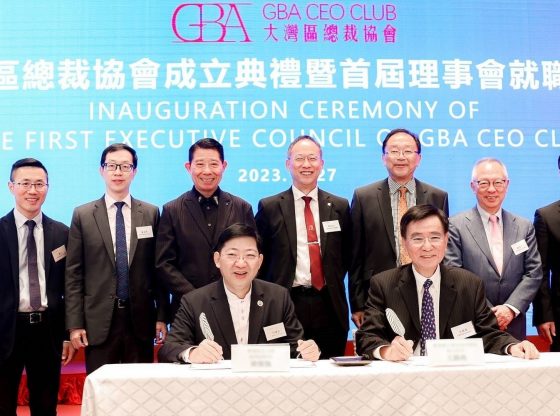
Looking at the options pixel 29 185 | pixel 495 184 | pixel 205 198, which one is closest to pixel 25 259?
pixel 29 185

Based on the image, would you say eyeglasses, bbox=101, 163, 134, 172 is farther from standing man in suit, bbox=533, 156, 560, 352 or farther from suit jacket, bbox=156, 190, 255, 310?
standing man in suit, bbox=533, 156, 560, 352

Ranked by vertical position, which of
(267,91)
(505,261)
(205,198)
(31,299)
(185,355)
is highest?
(267,91)

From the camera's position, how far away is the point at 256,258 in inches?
106

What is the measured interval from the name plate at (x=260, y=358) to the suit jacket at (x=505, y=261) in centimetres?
171

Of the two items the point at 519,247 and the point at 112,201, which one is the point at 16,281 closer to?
the point at 112,201

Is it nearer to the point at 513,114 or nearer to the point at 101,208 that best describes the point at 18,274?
the point at 101,208

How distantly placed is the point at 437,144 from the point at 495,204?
46.6 inches

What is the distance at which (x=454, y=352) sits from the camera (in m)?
2.07

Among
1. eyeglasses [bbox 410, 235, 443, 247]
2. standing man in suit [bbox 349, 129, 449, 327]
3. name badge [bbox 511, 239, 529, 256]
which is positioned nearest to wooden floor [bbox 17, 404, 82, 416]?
standing man in suit [bbox 349, 129, 449, 327]

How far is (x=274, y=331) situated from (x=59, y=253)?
4.83ft

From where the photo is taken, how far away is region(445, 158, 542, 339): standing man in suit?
3.42 meters

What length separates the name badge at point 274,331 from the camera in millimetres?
2609

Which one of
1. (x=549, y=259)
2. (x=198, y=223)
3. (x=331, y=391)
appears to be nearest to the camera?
(x=331, y=391)

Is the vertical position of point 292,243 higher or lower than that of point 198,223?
lower
